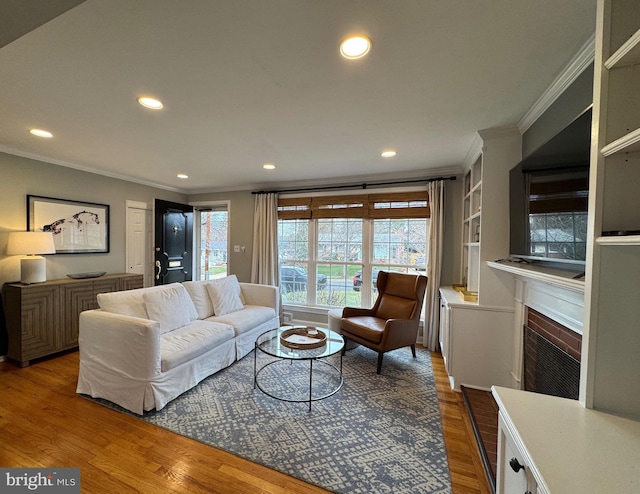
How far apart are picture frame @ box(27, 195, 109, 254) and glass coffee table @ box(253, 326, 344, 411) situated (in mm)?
2790

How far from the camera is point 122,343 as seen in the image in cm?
199

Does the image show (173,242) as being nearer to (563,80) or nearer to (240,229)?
(240,229)

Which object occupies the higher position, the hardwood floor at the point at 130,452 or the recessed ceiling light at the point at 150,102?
the recessed ceiling light at the point at 150,102

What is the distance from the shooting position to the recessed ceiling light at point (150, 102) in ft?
5.61

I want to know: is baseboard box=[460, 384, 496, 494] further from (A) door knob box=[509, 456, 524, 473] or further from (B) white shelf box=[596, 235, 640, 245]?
(B) white shelf box=[596, 235, 640, 245]

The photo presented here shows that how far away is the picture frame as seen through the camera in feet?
9.61

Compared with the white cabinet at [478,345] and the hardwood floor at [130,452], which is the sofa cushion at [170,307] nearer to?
the hardwood floor at [130,452]

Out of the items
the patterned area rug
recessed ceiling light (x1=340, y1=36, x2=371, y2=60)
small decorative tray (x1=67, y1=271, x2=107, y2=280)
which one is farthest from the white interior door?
recessed ceiling light (x1=340, y1=36, x2=371, y2=60)

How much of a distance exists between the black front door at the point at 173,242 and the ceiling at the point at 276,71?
5.26 ft

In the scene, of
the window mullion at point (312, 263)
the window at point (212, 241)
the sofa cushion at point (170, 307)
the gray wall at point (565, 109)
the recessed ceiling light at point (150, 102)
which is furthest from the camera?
the window at point (212, 241)

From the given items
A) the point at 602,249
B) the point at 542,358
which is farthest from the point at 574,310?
the point at 602,249

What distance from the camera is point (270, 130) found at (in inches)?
86.3

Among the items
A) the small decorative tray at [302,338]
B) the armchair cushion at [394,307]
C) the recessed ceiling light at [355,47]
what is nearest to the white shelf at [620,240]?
the recessed ceiling light at [355,47]

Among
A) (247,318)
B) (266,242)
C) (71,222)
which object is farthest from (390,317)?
(71,222)
